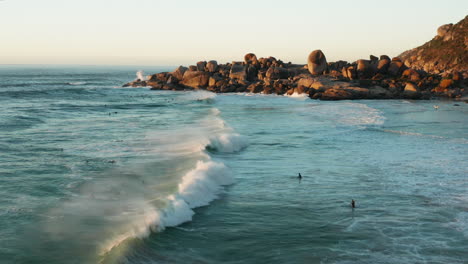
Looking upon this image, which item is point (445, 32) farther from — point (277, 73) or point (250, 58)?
point (277, 73)

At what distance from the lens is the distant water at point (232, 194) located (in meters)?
10.3

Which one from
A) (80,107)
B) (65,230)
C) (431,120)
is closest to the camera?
(65,230)

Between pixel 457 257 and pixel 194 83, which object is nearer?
pixel 457 257

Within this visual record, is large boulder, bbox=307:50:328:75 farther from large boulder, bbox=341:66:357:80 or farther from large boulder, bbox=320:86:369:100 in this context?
large boulder, bbox=320:86:369:100

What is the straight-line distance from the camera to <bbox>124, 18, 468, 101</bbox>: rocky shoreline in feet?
183

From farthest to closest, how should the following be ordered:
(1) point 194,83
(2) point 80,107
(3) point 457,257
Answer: (1) point 194,83 < (2) point 80,107 < (3) point 457,257

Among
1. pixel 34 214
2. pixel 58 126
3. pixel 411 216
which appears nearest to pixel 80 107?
pixel 58 126

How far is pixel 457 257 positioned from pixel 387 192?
5299 mm

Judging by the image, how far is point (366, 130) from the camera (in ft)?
98.4

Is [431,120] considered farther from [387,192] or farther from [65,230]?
[65,230]

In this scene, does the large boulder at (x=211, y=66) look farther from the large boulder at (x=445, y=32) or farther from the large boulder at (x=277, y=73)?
the large boulder at (x=445, y=32)

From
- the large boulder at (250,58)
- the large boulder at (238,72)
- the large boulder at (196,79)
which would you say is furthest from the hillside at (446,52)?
the large boulder at (196,79)

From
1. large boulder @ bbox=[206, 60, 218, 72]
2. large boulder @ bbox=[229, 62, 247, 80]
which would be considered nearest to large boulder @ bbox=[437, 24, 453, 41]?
large boulder @ bbox=[229, 62, 247, 80]

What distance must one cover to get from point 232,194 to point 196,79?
194 feet
